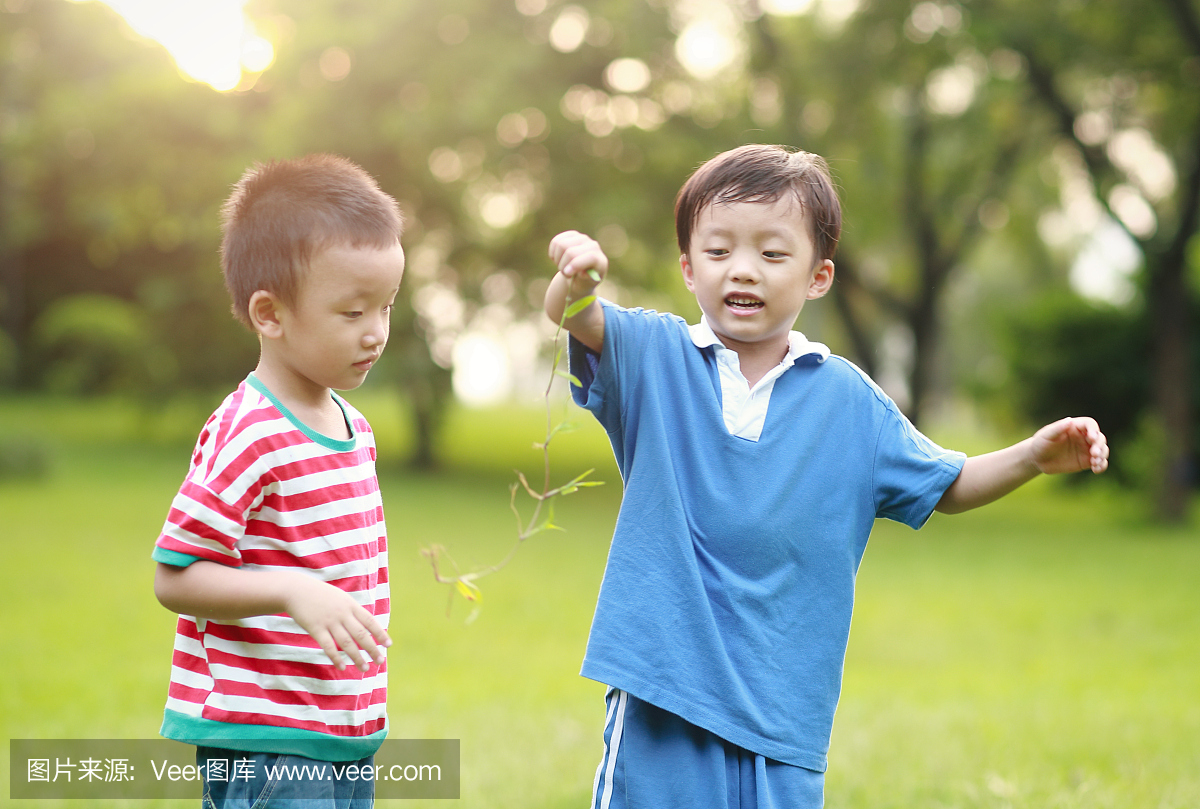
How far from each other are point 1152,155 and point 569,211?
9595 mm

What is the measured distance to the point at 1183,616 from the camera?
8.65 metres

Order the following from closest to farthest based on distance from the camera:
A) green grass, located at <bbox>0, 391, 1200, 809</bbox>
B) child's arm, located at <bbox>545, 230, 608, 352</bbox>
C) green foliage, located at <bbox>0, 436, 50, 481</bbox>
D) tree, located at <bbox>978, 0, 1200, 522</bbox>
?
child's arm, located at <bbox>545, 230, 608, 352</bbox>
green grass, located at <bbox>0, 391, 1200, 809</bbox>
tree, located at <bbox>978, 0, 1200, 522</bbox>
green foliage, located at <bbox>0, 436, 50, 481</bbox>

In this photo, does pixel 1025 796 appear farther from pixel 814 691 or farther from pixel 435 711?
pixel 435 711

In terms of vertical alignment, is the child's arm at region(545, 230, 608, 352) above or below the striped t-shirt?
above

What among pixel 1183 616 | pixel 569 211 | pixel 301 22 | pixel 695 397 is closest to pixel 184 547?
pixel 695 397

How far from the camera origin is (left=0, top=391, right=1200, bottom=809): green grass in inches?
162

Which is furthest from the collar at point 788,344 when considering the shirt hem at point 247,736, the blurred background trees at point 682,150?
the blurred background trees at point 682,150

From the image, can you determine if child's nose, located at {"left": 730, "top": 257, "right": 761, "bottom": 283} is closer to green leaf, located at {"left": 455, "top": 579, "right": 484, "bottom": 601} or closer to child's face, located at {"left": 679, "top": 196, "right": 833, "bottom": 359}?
child's face, located at {"left": 679, "top": 196, "right": 833, "bottom": 359}

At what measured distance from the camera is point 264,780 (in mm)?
1913

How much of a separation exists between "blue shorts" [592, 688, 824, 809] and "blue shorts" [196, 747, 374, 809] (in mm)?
573

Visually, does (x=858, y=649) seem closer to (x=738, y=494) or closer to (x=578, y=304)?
(x=738, y=494)

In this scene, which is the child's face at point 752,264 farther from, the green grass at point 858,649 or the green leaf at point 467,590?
Result: the green leaf at point 467,590

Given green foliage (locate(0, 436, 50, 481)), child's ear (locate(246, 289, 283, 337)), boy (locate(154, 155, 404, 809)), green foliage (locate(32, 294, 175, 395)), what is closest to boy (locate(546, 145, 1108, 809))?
boy (locate(154, 155, 404, 809))

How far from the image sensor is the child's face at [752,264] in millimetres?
2184
